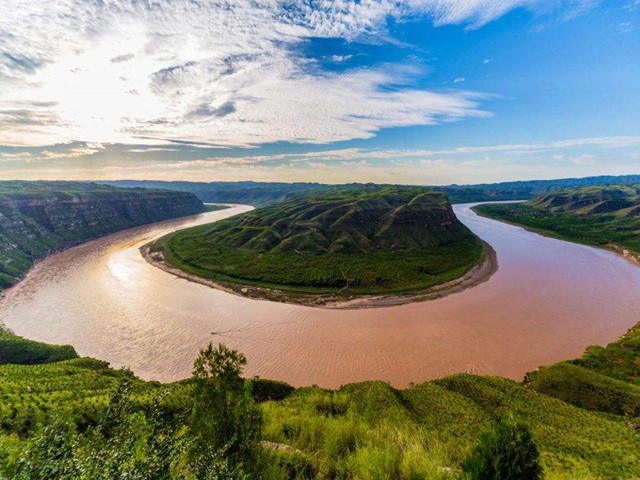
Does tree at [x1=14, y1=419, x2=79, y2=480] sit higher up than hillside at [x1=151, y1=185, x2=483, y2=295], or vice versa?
tree at [x1=14, y1=419, x2=79, y2=480]

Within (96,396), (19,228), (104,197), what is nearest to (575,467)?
(96,396)

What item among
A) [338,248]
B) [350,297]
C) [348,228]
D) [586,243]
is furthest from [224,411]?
[586,243]

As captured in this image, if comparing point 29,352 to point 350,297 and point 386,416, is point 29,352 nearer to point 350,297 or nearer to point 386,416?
point 386,416

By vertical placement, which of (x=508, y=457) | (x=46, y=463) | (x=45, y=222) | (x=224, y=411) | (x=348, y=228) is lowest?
(x=45, y=222)

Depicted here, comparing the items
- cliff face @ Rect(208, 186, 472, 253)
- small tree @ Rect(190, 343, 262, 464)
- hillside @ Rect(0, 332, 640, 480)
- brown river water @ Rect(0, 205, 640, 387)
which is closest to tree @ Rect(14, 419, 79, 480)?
hillside @ Rect(0, 332, 640, 480)

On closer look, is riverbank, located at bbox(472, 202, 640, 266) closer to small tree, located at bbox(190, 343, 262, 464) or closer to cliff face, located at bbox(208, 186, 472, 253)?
cliff face, located at bbox(208, 186, 472, 253)

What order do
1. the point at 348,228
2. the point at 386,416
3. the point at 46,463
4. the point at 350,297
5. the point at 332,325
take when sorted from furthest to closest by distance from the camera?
the point at 348,228 < the point at 350,297 < the point at 332,325 < the point at 386,416 < the point at 46,463
